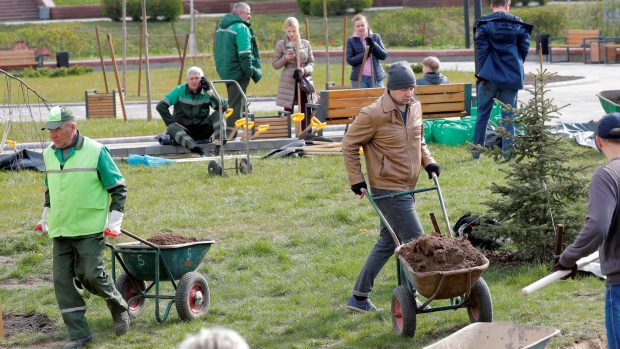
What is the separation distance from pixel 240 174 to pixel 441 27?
31807 millimetres

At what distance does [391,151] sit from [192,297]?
1.93 m

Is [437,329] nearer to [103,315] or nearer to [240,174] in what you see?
[103,315]

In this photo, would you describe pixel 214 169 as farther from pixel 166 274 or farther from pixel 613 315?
pixel 613 315

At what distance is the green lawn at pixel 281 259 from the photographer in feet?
27.3

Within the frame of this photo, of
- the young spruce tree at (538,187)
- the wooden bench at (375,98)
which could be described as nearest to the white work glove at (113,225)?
the young spruce tree at (538,187)

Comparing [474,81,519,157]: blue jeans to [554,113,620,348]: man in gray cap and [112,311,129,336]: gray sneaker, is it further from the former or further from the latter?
[554,113,620,348]: man in gray cap

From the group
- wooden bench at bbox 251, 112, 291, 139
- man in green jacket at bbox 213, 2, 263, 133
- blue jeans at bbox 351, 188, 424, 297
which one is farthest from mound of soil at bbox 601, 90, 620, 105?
blue jeans at bbox 351, 188, 424, 297

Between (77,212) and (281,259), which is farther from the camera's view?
(281,259)

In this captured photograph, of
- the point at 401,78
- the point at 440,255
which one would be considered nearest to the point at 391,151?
the point at 401,78

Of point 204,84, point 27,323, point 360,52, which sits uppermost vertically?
point 360,52

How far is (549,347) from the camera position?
764 centimetres

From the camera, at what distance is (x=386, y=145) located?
8.31 meters

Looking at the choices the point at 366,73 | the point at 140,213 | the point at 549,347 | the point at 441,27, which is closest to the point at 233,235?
the point at 140,213

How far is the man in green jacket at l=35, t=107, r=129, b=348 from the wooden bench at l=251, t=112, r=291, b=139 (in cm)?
888
